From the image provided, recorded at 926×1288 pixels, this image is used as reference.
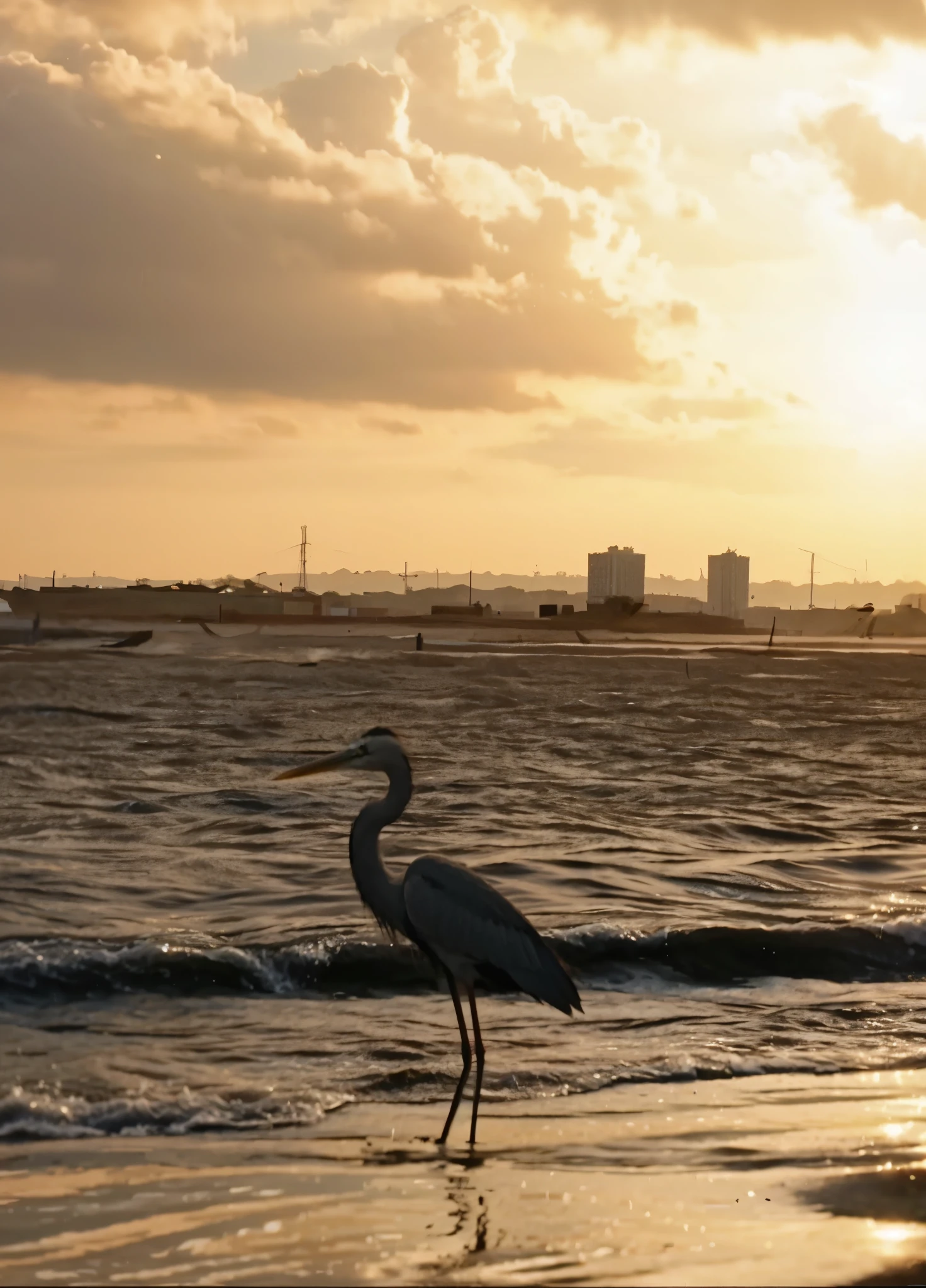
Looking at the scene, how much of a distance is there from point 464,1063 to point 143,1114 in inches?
72.3

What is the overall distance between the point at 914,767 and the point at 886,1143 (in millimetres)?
23065

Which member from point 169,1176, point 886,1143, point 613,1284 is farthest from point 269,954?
point 613,1284

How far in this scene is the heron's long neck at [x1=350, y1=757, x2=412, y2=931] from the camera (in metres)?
8.13

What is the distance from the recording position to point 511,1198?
604cm

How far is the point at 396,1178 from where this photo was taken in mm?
6367

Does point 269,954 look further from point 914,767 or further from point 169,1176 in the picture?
point 914,767

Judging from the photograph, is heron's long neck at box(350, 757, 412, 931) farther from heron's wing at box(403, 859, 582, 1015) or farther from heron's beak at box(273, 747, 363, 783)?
heron's beak at box(273, 747, 363, 783)

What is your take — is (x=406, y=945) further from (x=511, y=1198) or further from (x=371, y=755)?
(x=511, y=1198)

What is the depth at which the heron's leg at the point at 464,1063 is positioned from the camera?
734 cm

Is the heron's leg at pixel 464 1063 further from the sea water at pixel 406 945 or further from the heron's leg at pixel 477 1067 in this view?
the sea water at pixel 406 945

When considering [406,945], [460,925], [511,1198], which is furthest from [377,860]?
[511,1198]

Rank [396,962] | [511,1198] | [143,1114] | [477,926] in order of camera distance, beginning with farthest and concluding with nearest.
Answer: [396,962] < [477,926] < [143,1114] < [511,1198]

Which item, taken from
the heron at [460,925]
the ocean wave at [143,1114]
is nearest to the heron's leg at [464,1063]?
the heron at [460,925]

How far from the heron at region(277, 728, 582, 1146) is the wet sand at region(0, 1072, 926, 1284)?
66 cm
